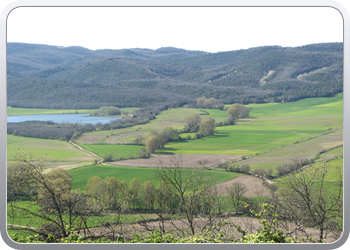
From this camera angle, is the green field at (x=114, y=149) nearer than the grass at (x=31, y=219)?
No

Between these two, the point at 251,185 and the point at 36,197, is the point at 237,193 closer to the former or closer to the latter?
the point at 251,185

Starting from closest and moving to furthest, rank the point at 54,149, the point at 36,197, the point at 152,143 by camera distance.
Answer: the point at 36,197, the point at 54,149, the point at 152,143

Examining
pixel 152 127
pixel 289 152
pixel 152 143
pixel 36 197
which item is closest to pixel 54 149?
pixel 36 197

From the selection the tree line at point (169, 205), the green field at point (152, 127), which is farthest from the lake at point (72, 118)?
the tree line at point (169, 205)

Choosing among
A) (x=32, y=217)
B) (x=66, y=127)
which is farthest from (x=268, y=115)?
(x=32, y=217)

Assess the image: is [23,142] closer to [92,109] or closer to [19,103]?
[19,103]

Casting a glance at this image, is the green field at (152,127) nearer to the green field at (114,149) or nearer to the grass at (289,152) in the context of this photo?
the green field at (114,149)

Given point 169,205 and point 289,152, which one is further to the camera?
point 289,152
